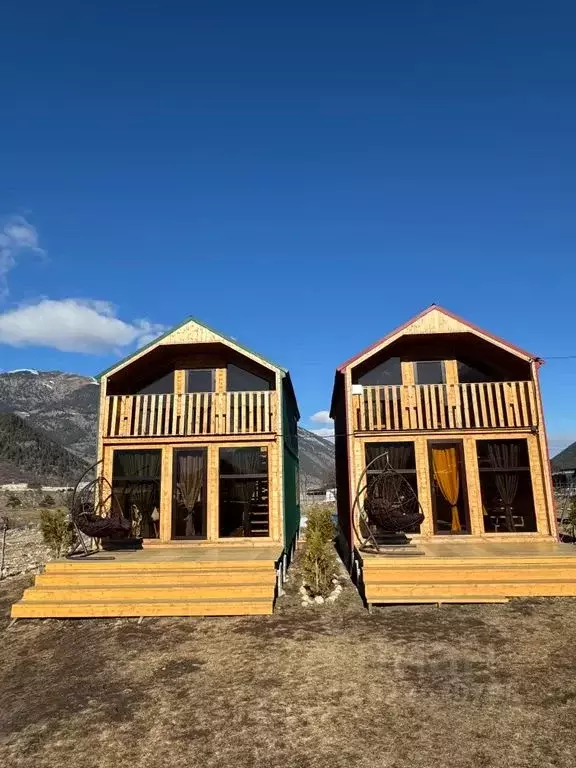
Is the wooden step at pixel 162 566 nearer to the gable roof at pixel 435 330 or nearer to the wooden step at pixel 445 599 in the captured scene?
the wooden step at pixel 445 599

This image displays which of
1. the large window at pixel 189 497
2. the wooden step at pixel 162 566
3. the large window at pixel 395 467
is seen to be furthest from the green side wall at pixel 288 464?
the wooden step at pixel 162 566

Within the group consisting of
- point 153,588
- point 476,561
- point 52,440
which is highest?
point 52,440

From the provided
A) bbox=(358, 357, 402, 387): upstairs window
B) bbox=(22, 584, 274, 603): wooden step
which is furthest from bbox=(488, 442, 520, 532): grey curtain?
bbox=(22, 584, 274, 603): wooden step

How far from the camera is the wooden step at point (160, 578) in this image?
10641 mm

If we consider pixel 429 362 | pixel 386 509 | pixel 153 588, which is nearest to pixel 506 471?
pixel 429 362

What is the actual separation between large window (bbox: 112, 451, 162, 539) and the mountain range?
759 inches

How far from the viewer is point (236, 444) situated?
15172mm

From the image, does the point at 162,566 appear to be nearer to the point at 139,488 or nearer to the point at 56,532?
the point at 139,488

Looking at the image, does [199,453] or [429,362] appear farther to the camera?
[429,362]

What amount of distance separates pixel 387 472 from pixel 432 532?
8.13 feet

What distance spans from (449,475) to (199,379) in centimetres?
827

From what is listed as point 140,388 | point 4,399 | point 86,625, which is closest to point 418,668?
point 86,625

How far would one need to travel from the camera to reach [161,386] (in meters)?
16.7

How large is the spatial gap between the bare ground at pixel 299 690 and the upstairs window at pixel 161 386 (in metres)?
8.01
